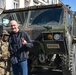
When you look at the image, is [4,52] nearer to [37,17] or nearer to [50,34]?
[50,34]

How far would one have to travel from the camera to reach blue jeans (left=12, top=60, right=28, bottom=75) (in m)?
4.88

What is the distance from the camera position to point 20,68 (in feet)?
16.2

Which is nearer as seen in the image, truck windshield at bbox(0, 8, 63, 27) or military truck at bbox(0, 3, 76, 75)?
military truck at bbox(0, 3, 76, 75)

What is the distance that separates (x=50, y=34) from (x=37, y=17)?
3.27 feet

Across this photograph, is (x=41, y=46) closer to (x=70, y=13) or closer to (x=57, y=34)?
(x=57, y=34)

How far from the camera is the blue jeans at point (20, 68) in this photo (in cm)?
488

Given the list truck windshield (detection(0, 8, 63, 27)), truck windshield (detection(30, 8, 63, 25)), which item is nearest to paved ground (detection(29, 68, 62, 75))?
truck windshield (detection(0, 8, 63, 27))

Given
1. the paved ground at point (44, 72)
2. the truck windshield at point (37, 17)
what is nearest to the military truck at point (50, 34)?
the truck windshield at point (37, 17)

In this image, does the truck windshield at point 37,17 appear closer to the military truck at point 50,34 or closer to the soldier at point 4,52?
the military truck at point 50,34

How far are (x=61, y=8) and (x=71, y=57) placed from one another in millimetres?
1321

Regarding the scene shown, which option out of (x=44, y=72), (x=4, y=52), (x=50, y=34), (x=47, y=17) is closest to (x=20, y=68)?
(x=4, y=52)

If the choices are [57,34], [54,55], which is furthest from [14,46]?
[54,55]

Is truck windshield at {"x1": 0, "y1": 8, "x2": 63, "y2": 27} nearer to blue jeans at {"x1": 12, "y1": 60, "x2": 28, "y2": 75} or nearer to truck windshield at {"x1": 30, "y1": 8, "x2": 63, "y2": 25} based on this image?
truck windshield at {"x1": 30, "y1": 8, "x2": 63, "y2": 25}

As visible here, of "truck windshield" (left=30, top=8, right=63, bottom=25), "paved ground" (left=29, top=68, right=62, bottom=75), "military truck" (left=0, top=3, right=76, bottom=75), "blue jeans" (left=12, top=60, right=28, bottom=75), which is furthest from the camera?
"paved ground" (left=29, top=68, right=62, bottom=75)
